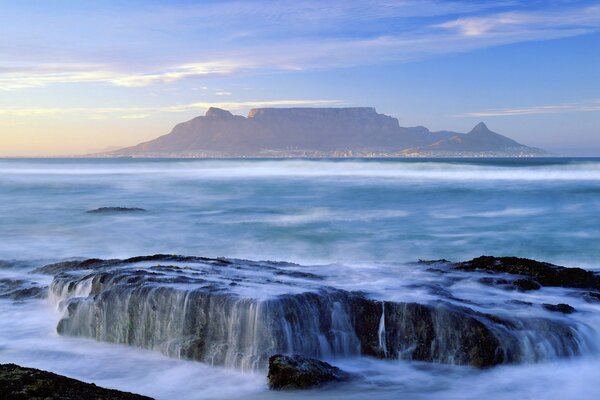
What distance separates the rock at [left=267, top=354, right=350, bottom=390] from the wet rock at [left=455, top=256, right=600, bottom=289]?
10.7 ft

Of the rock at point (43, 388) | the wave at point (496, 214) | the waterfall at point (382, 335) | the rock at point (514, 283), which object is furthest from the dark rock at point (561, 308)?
the wave at point (496, 214)

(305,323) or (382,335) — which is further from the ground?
(305,323)

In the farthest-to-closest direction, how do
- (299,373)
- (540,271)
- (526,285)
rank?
(540,271) < (526,285) < (299,373)

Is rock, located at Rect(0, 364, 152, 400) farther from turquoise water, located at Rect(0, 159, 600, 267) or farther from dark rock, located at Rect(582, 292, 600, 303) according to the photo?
turquoise water, located at Rect(0, 159, 600, 267)

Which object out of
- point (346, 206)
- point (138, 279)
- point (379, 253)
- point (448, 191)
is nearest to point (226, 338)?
point (138, 279)

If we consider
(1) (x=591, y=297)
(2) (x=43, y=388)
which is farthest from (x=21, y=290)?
(1) (x=591, y=297)

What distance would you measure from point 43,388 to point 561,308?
4.61 metres

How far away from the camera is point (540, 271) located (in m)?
7.73

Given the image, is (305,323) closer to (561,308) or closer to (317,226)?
(561,308)

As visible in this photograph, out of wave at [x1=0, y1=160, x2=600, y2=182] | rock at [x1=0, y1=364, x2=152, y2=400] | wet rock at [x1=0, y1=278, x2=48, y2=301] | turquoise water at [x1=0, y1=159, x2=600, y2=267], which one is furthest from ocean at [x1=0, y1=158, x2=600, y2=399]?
wave at [x1=0, y1=160, x2=600, y2=182]

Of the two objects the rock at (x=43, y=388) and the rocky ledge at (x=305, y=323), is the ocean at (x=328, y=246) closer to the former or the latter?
the rocky ledge at (x=305, y=323)

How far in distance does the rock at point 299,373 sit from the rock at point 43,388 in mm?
1231

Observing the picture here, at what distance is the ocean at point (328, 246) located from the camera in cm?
538

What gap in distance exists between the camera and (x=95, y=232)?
49.4 feet
